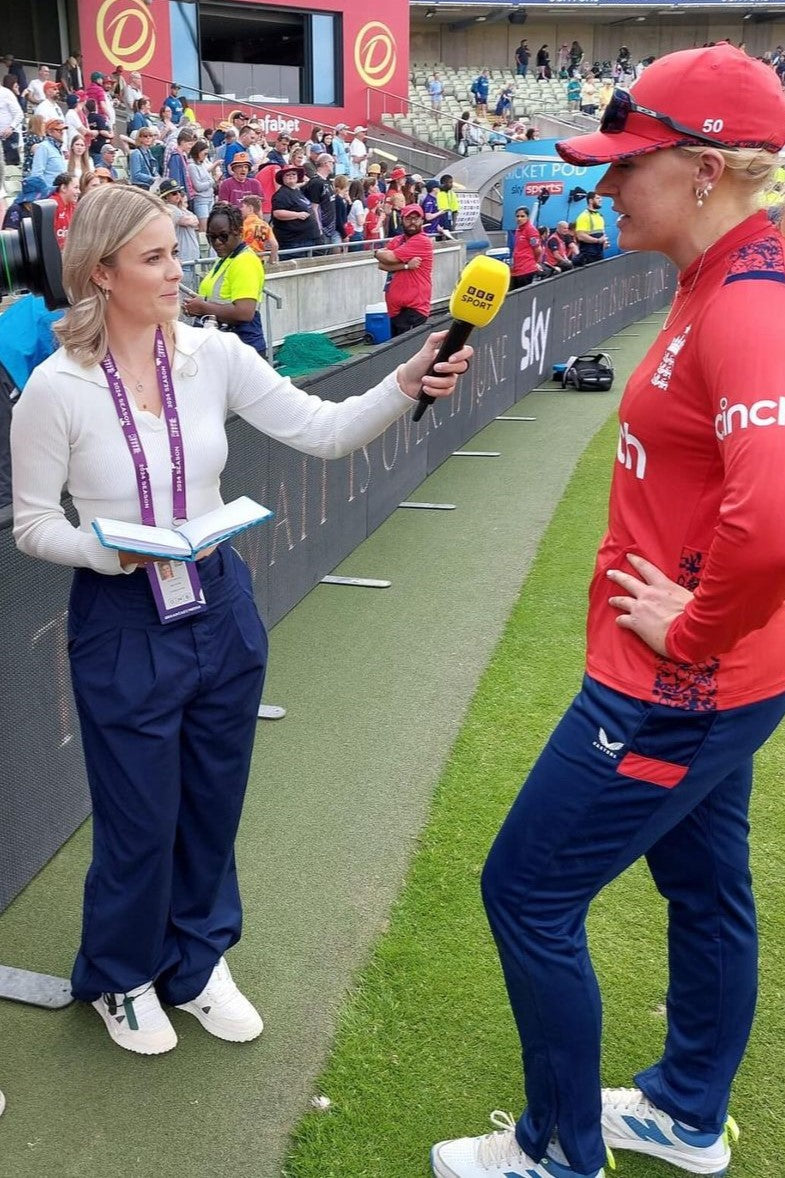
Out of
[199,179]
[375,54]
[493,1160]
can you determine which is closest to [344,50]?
[375,54]

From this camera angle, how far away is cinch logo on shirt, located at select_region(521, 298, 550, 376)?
39.0 ft

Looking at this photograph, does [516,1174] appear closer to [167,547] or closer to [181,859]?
[181,859]

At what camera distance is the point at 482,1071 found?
2676mm

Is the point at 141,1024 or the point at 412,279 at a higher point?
the point at 412,279

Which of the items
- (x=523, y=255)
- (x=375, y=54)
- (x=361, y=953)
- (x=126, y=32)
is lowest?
(x=361, y=953)

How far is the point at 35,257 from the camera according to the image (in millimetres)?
2533

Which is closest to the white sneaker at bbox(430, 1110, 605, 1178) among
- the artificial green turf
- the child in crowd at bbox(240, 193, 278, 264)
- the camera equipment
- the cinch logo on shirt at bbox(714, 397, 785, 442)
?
the artificial green turf

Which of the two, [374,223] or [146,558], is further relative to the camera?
[374,223]

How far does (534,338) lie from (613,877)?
435 inches

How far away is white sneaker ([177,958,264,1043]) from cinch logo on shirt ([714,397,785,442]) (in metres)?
2.02

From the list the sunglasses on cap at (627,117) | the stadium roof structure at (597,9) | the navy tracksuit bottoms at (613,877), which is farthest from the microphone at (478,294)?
the stadium roof structure at (597,9)

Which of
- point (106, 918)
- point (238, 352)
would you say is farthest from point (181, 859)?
point (238, 352)

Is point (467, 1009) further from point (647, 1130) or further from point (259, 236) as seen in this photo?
point (259, 236)

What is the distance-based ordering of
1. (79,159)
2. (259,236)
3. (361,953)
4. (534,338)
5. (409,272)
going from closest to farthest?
(361,953) → (409,272) → (259,236) → (534,338) → (79,159)
